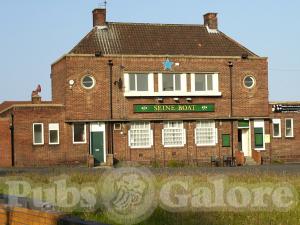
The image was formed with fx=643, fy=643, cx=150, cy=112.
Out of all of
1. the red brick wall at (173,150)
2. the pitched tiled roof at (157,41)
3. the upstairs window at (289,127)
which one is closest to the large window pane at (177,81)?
the pitched tiled roof at (157,41)

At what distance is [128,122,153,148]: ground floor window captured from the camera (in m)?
42.6

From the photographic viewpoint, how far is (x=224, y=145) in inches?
1751

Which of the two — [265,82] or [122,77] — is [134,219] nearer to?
[122,77]

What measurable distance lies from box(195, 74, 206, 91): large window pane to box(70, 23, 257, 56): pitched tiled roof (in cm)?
175

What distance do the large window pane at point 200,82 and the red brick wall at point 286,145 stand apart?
230 inches

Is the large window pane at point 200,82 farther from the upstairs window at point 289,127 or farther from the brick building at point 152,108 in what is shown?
the upstairs window at point 289,127

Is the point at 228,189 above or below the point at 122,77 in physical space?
below

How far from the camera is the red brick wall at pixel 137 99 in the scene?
41625 millimetres

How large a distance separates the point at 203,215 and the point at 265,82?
1325 inches

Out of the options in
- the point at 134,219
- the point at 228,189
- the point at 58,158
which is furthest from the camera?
the point at 58,158

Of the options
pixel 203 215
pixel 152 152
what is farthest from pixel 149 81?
pixel 203 215

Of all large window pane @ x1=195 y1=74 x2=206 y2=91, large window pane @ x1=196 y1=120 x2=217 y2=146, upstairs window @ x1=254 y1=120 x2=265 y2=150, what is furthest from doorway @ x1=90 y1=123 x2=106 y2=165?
upstairs window @ x1=254 y1=120 x2=265 y2=150

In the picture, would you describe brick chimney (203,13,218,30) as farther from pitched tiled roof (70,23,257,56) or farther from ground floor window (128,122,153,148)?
ground floor window (128,122,153,148)

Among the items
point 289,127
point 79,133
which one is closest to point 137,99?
point 79,133
